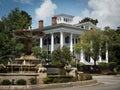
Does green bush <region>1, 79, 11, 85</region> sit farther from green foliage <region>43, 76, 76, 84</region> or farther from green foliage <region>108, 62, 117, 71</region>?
green foliage <region>108, 62, 117, 71</region>

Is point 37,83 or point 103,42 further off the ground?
point 103,42

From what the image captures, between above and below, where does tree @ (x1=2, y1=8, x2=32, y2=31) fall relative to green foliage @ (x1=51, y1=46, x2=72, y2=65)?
above

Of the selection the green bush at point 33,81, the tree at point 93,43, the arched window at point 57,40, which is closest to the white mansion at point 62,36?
the arched window at point 57,40

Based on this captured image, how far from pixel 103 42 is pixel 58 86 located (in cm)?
4362

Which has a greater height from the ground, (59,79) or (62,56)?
(62,56)

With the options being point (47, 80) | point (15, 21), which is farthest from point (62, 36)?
point (47, 80)

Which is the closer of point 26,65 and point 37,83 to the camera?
point 37,83

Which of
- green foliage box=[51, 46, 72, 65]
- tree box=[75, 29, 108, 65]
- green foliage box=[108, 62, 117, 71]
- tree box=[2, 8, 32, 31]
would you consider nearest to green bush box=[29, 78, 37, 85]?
tree box=[2, 8, 32, 31]

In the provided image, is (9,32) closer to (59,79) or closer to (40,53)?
→ (40,53)

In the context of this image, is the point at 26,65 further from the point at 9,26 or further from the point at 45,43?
the point at 45,43

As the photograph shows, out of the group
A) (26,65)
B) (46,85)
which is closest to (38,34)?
(26,65)

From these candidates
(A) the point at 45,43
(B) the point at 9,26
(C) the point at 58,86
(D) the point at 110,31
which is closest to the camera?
(C) the point at 58,86

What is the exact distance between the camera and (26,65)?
24812 mm

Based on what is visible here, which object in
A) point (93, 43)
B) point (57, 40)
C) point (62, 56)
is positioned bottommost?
point (62, 56)
